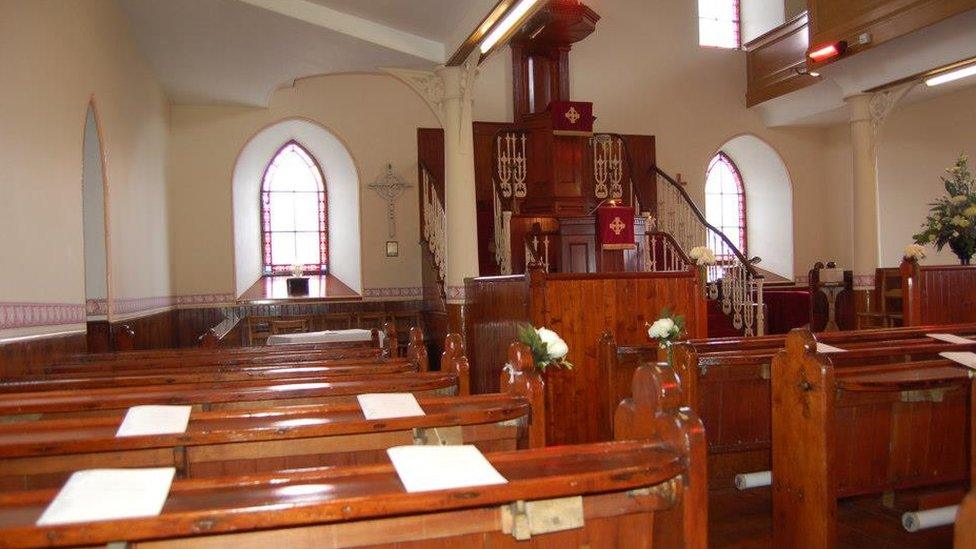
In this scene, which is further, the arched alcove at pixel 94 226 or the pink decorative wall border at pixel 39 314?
the arched alcove at pixel 94 226

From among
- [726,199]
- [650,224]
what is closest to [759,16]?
[726,199]

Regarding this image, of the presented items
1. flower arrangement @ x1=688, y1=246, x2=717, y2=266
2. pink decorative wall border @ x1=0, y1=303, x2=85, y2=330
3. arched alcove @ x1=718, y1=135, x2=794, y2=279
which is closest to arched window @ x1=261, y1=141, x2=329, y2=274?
pink decorative wall border @ x1=0, y1=303, x2=85, y2=330

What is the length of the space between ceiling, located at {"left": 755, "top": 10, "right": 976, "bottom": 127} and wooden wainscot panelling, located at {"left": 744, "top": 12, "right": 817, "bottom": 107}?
170 mm

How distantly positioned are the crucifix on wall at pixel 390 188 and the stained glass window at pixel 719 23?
613 cm

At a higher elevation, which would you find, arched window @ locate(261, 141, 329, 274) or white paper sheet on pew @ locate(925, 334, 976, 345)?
arched window @ locate(261, 141, 329, 274)

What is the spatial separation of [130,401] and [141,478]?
1.38 metres

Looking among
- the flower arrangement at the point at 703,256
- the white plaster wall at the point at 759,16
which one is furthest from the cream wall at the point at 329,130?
the white plaster wall at the point at 759,16

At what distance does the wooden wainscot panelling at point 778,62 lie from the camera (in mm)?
10797

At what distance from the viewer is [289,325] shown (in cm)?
934

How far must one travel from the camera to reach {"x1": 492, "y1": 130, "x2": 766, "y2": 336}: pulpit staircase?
8859 mm

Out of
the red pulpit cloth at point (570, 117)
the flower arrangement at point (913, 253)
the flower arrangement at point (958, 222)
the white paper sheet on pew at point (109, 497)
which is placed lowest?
the white paper sheet on pew at point (109, 497)

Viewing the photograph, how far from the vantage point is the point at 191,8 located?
250 inches

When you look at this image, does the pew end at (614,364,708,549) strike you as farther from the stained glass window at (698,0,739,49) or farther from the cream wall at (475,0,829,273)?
the stained glass window at (698,0,739,49)

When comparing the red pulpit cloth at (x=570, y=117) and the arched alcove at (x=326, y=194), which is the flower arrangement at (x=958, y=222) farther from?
the arched alcove at (x=326, y=194)
